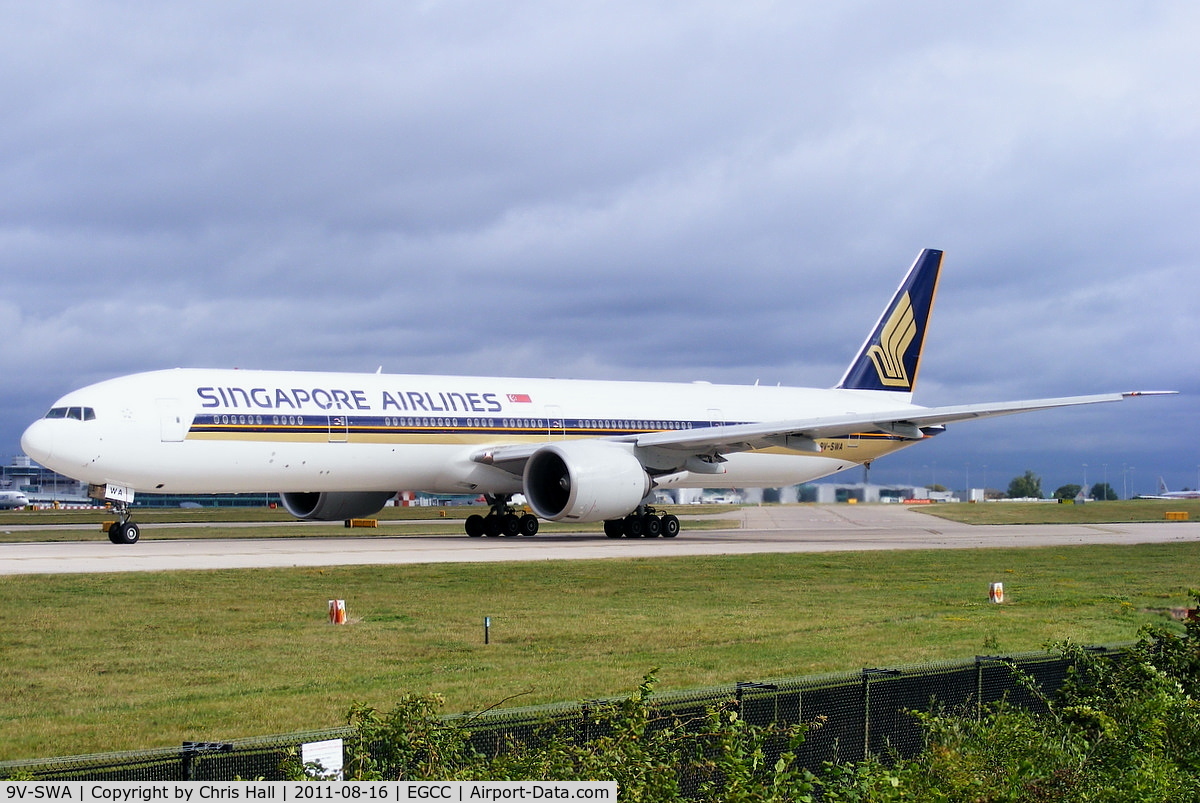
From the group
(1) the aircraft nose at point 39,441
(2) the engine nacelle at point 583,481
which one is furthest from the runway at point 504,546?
(1) the aircraft nose at point 39,441

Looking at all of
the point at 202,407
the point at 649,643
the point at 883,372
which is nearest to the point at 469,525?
the point at 202,407

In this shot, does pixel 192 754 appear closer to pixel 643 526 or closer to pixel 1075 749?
pixel 1075 749

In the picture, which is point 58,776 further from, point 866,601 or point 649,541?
point 649,541

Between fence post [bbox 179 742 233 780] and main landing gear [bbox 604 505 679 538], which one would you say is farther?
main landing gear [bbox 604 505 679 538]

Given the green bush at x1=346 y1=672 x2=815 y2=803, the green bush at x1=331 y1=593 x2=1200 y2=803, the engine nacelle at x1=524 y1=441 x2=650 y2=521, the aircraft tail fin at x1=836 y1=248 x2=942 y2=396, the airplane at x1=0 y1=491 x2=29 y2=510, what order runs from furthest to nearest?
1. the airplane at x1=0 y1=491 x2=29 y2=510
2. the aircraft tail fin at x1=836 y1=248 x2=942 y2=396
3. the engine nacelle at x1=524 y1=441 x2=650 y2=521
4. the green bush at x1=331 y1=593 x2=1200 y2=803
5. the green bush at x1=346 y1=672 x2=815 y2=803

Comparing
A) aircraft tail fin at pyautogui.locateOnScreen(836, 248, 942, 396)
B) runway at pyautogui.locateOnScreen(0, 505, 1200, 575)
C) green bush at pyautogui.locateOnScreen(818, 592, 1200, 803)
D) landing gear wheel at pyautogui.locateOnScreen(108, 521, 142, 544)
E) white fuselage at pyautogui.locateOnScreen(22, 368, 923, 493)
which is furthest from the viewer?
aircraft tail fin at pyautogui.locateOnScreen(836, 248, 942, 396)

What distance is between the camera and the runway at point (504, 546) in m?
25.4

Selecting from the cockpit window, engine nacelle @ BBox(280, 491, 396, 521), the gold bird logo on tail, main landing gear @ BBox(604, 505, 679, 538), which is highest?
the gold bird logo on tail

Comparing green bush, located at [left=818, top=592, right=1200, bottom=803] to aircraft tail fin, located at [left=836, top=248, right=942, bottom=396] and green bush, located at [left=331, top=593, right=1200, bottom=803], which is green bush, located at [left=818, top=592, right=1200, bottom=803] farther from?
aircraft tail fin, located at [left=836, top=248, right=942, bottom=396]

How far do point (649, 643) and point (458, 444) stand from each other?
21395mm

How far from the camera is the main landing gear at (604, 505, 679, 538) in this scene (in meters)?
38.1

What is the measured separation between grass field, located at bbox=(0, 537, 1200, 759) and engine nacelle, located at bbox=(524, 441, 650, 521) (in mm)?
7477

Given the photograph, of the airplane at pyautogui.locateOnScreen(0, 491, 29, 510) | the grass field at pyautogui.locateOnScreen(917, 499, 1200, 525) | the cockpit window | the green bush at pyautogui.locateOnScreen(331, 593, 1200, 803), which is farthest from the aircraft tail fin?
the airplane at pyautogui.locateOnScreen(0, 491, 29, 510)
